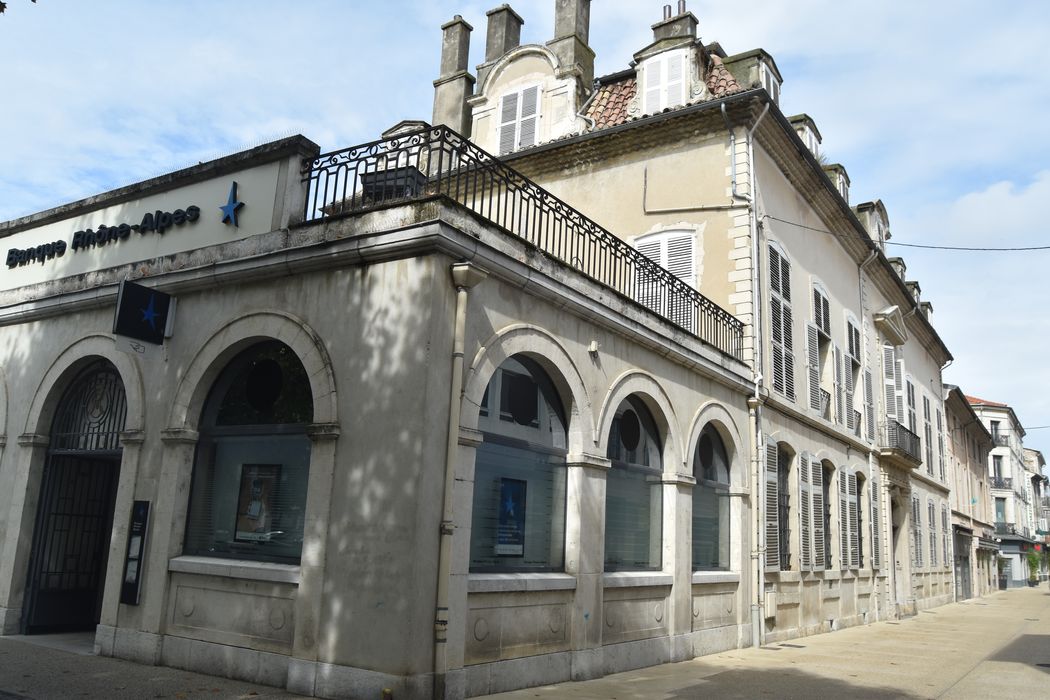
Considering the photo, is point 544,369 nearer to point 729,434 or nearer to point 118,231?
point 729,434

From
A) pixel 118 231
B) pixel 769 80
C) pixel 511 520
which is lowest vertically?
pixel 511 520

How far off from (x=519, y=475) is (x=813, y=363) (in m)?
9.92

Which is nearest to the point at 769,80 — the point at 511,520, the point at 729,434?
the point at 729,434

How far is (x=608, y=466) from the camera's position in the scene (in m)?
9.35

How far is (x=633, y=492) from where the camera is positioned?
10.5 meters

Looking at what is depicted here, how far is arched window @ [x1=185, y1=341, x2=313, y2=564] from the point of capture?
7.96 metres

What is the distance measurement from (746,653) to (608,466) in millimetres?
4417

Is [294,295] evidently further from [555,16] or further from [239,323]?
[555,16]

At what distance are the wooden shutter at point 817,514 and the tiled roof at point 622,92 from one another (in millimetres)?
7076

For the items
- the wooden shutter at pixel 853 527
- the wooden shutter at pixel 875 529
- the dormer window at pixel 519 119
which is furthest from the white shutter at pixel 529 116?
the wooden shutter at pixel 875 529

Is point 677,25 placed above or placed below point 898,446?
above

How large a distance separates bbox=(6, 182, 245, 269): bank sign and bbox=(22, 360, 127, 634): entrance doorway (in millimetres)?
1511

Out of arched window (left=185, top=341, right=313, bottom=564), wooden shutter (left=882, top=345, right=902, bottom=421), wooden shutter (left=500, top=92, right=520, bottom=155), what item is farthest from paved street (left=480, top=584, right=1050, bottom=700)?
wooden shutter (left=500, top=92, right=520, bottom=155)

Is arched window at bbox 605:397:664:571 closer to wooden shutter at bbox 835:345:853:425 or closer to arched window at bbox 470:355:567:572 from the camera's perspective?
arched window at bbox 470:355:567:572
